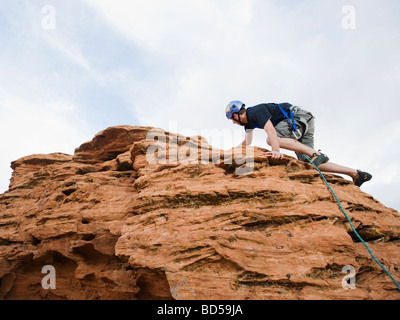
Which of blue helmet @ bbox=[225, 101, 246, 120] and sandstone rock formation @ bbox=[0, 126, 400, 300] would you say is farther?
blue helmet @ bbox=[225, 101, 246, 120]

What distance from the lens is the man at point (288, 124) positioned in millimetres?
9898

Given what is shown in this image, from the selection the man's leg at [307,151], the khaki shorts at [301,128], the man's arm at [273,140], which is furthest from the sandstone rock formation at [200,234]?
the khaki shorts at [301,128]

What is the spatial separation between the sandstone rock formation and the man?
727 mm

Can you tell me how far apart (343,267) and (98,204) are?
9895mm

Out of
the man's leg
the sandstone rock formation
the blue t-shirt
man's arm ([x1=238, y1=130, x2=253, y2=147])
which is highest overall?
the blue t-shirt

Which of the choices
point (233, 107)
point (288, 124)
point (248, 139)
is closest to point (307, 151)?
point (288, 124)

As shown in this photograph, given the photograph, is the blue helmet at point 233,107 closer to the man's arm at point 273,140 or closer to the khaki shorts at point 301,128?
the man's arm at point 273,140

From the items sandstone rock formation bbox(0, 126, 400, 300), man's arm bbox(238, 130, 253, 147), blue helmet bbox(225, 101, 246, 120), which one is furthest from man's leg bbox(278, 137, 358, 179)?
blue helmet bbox(225, 101, 246, 120)

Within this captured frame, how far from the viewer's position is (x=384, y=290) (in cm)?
643

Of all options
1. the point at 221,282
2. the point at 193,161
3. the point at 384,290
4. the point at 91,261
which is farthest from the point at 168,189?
the point at 384,290

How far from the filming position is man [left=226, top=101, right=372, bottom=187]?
990 centimetres

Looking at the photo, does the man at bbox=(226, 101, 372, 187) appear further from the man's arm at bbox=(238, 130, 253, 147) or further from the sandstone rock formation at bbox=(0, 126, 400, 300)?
the sandstone rock formation at bbox=(0, 126, 400, 300)
